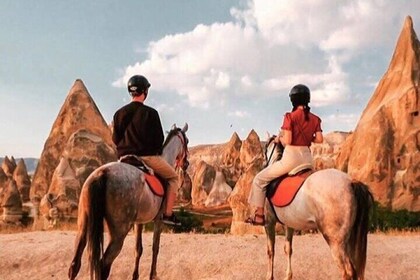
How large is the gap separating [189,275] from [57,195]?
21.6 m

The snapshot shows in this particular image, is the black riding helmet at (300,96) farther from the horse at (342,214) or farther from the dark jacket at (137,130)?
the dark jacket at (137,130)

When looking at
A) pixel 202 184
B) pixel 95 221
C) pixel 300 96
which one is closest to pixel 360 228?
pixel 300 96

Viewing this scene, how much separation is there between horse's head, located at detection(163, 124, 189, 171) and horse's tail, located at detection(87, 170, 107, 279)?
95.3 inches

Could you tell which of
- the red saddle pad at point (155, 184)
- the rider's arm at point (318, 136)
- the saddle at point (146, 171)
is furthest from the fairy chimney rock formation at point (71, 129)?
the rider's arm at point (318, 136)

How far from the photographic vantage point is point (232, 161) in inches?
3248

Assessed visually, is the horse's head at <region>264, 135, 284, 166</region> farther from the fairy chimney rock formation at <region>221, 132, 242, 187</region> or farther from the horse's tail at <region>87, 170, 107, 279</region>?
the fairy chimney rock formation at <region>221, 132, 242, 187</region>

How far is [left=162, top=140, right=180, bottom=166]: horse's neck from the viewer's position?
30.6ft

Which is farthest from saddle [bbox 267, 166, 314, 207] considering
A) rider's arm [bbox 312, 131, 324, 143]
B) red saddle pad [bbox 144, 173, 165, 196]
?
red saddle pad [bbox 144, 173, 165, 196]

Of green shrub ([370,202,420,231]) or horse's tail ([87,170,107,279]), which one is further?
green shrub ([370,202,420,231])

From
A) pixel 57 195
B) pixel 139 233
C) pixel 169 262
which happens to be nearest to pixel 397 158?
pixel 57 195

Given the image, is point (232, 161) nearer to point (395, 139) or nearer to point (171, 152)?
point (395, 139)

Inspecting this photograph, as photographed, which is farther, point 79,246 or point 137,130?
point 137,130

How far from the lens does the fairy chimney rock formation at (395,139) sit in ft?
98.6

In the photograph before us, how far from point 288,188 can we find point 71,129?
1322 inches
